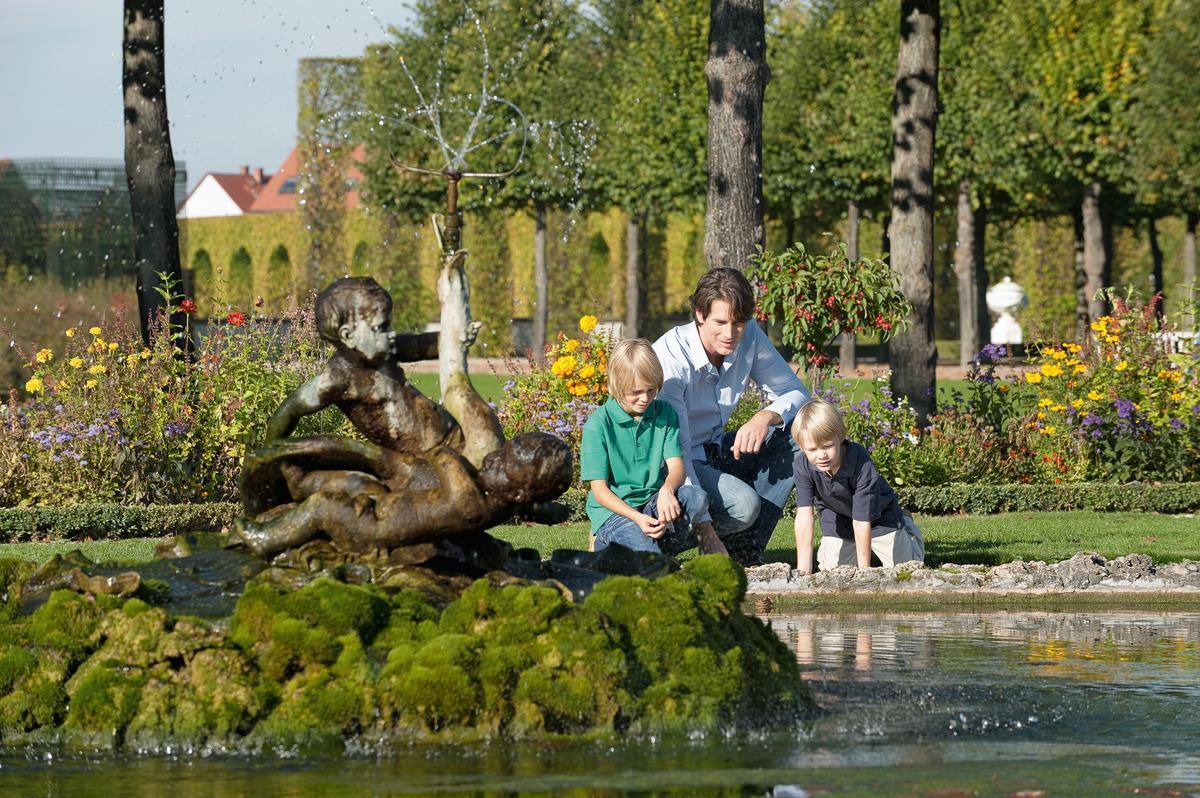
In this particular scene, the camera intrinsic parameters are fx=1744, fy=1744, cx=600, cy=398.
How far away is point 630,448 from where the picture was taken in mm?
6758

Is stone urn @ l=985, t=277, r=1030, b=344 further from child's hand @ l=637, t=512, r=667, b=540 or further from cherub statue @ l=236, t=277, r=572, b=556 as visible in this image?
cherub statue @ l=236, t=277, r=572, b=556

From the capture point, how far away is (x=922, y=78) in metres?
15.2

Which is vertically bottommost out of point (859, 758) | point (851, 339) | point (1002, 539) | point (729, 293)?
point (1002, 539)

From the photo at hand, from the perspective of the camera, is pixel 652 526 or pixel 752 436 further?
pixel 752 436

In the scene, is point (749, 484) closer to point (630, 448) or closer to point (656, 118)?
point (630, 448)

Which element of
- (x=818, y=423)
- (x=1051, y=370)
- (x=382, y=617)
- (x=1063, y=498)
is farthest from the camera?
(x=1051, y=370)

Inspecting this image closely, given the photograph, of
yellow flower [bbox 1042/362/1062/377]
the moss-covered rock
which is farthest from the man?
yellow flower [bbox 1042/362/1062/377]

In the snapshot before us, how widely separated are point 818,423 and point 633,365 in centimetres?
136

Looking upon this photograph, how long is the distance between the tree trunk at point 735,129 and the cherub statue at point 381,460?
25.7 feet

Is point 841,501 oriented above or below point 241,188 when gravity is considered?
below

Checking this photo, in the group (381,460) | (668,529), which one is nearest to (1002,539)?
(668,529)

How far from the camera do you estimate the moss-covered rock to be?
4.71m

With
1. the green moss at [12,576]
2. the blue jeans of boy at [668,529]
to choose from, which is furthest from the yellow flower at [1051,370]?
the green moss at [12,576]

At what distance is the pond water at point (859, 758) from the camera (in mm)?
4281
